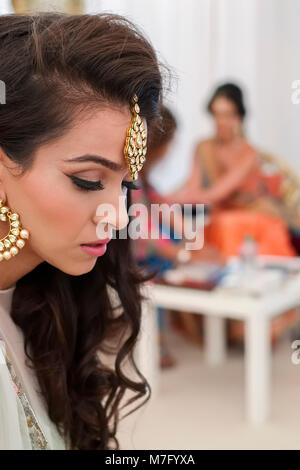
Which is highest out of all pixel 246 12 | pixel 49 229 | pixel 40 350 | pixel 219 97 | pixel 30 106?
pixel 246 12

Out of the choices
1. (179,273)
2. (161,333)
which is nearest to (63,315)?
(179,273)

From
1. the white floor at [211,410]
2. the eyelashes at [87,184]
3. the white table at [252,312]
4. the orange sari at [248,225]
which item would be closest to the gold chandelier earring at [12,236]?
the eyelashes at [87,184]

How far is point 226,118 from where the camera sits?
3826 millimetres

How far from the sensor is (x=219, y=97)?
12.7 feet

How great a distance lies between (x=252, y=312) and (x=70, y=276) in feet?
4.78

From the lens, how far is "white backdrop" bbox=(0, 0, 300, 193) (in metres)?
4.88

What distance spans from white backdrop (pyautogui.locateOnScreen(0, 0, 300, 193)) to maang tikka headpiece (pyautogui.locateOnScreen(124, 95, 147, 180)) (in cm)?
389

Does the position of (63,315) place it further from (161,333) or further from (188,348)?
(188,348)

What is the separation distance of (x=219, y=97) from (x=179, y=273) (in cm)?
145

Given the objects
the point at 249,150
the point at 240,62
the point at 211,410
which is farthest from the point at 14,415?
the point at 240,62

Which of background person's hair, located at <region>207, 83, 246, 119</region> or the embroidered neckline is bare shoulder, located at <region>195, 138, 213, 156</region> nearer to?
background person's hair, located at <region>207, 83, 246, 119</region>

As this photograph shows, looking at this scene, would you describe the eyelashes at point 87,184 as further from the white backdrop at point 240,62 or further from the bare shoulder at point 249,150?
the white backdrop at point 240,62

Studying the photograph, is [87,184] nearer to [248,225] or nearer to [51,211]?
[51,211]

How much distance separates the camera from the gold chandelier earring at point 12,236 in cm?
94
